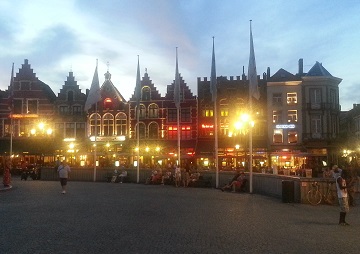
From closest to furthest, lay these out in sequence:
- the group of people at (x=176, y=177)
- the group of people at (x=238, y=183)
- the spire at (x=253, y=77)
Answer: the group of people at (x=238, y=183), the spire at (x=253, y=77), the group of people at (x=176, y=177)

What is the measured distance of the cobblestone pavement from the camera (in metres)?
11.0

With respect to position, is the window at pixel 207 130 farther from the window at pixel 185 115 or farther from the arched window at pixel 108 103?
the arched window at pixel 108 103

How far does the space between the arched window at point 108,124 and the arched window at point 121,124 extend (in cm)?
68

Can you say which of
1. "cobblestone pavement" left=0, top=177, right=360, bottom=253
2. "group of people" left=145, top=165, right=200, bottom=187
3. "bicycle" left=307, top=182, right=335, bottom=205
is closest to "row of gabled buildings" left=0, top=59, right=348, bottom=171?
"group of people" left=145, top=165, right=200, bottom=187

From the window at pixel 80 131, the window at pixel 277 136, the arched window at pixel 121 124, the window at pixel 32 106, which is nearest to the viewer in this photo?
the window at pixel 277 136

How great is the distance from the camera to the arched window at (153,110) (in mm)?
65188

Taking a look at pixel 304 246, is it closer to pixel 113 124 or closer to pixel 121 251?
pixel 121 251

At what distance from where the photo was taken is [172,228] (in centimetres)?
1377

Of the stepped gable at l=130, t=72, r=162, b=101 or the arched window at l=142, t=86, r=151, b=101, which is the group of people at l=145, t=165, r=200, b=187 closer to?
the stepped gable at l=130, t=72, r=162, b=101

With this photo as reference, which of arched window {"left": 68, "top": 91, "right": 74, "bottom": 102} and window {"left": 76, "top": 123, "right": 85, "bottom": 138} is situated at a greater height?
arched window {"left": 68, "top": 91, "right": 74, "bottom": 102}

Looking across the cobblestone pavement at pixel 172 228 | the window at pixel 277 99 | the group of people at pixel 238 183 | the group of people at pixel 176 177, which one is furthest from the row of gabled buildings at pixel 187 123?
the cobblestone pavement at pixel 172 228

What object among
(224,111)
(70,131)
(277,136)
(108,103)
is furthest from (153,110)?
(277,136)

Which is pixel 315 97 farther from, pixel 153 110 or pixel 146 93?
pixel 146 93

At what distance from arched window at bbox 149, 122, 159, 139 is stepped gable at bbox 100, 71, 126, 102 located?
5823 mm
